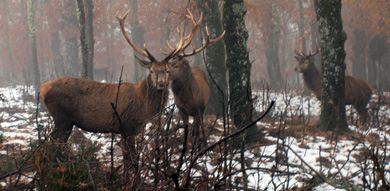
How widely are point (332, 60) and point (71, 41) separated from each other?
17322mm

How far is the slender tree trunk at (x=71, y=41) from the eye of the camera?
1894cm

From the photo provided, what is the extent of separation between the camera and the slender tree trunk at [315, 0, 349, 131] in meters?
6.03

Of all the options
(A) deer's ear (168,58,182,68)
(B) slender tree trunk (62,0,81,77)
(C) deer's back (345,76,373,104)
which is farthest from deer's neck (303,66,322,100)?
(B) slender tree trunk (62,0,81,77)

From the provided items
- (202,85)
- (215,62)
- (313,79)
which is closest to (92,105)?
(202,85)

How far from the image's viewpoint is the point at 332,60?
6.12m

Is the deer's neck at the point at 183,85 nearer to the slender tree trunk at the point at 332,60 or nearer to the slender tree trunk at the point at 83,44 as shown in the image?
the slender tree trunk at the point at 83,44

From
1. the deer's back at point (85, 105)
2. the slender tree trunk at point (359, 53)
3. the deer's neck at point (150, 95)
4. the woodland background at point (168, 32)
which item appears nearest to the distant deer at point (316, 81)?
the woodland background at point (168, 32)

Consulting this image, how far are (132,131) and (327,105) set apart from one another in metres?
3.85

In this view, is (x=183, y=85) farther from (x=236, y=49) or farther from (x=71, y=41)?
(x=71, y=41)

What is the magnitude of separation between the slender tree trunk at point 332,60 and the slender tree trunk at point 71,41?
15286 millimetres

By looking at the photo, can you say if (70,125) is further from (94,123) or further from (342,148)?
(342,148)

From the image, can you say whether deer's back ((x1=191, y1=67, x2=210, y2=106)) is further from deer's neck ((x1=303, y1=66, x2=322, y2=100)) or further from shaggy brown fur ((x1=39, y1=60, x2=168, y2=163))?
deer's neck ((x1=303, y1=66, x2=322, y2=100))

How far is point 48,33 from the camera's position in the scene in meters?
25.2

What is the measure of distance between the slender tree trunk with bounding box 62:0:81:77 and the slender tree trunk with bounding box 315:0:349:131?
1529cm
